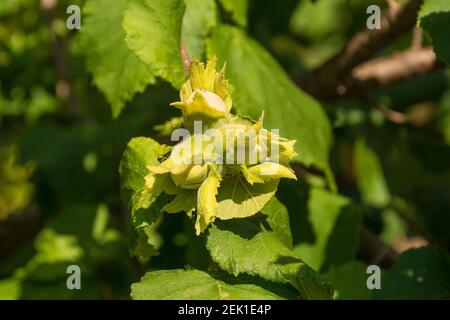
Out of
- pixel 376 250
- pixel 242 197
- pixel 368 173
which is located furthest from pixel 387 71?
pixel 242 197

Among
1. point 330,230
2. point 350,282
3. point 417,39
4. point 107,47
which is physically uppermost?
point 417,39

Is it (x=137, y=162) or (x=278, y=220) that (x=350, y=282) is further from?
(x=137, y=162)

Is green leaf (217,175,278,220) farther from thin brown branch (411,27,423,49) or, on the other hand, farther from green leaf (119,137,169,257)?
thin brown branch (411,27,423,49)

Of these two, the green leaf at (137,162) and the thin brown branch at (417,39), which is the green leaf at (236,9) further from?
the thin brown branch at (417,39)

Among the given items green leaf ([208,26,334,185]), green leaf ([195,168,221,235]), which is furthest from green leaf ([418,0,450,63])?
green leaf ([195,168,221,235])

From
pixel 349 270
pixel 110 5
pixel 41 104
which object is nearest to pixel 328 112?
pixel 349 270

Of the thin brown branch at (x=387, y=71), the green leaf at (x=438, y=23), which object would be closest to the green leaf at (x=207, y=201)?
the green leaf at (x=438, y=23)
